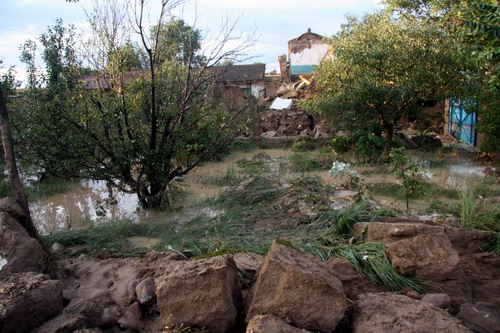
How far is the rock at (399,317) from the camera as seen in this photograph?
2.54 metres

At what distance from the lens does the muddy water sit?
715 centimetres

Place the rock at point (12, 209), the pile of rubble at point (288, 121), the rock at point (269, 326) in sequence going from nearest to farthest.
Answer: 1. the rock at point (269, 326)
2. the rock at point (12, 209)
3. the pile of rubble at point (288, 121)

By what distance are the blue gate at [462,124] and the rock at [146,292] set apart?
11.8 metres

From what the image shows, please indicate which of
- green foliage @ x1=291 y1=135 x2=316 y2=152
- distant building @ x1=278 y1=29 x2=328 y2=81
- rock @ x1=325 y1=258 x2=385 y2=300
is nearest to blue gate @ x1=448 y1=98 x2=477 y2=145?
green foliage @ x1=291 y1=135 x2=316 y2=152

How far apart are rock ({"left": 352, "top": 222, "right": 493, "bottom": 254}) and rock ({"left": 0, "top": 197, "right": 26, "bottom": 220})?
3674 mm

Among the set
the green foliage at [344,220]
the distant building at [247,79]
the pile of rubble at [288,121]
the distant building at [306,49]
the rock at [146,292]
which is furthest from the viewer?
the distant building at [306,49]

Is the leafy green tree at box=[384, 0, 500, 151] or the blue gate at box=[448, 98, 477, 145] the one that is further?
the blue gate at box=[448, 98, 477, 145]

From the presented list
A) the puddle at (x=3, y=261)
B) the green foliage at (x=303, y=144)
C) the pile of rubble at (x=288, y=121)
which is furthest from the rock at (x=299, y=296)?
the pile of rubble at (x=288, y=121)

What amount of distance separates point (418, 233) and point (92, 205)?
6.83 m

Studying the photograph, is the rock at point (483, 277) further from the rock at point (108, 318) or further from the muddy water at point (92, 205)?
the muddy water at point (92, 205)

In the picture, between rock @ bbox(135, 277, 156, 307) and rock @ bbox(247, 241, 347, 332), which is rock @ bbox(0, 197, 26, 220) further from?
rock @ bbox(247, 241, 347, 332)

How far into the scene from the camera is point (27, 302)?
2.87m

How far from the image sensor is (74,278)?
3992 mm

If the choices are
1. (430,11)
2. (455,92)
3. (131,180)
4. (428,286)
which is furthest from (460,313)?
(430,11)
